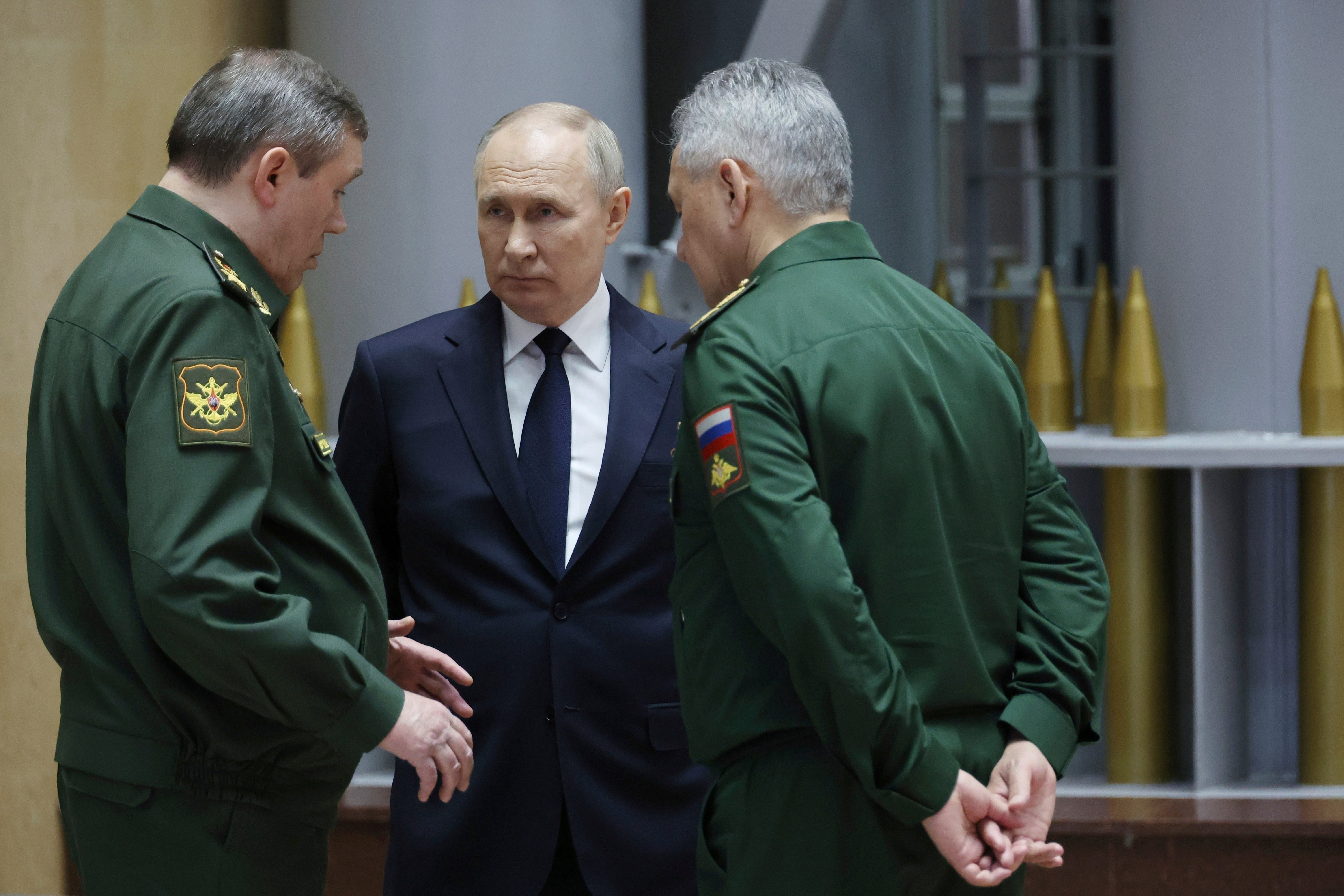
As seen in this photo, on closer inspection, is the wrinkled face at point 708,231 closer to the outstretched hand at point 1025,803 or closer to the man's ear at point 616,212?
the man's ear at point 616,212

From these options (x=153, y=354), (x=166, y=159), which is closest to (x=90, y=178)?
(x=166, y=159)

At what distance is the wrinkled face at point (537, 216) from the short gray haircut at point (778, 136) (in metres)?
0.45

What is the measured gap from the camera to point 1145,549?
3.09 meters

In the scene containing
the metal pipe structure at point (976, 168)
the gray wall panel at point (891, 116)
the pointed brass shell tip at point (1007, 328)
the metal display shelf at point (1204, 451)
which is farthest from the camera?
the metal pipe structure at point (976, 168)

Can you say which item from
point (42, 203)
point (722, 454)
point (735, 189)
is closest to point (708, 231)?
point (735, 189)

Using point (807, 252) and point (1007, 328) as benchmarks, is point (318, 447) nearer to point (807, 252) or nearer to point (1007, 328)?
point (807, 252)

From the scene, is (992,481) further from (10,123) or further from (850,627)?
(10,123)

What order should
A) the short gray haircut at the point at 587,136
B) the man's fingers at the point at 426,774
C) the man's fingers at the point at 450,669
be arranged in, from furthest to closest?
1. the short gray haircut at the point at 587,136
2. the man's fingers at the point at 450,669
3. the man's fingers at the point at 426,774

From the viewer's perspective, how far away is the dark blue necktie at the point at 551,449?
6.74 feet

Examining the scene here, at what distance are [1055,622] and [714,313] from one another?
55 cm

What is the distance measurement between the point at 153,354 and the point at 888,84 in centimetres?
377

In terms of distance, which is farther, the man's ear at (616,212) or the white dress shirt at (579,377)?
the man's ear at (616,212)

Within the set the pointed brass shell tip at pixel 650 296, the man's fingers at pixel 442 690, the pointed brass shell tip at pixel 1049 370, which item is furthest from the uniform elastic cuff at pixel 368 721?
the pointed brass shell tip at pixel 1049 370

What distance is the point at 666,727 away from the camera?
6.77ft
